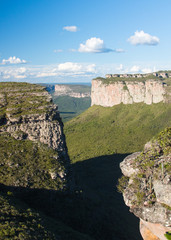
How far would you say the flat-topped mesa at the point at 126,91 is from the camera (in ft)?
359

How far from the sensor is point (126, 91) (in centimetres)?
12212

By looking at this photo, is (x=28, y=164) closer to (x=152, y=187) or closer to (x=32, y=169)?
(x=32, y=169)

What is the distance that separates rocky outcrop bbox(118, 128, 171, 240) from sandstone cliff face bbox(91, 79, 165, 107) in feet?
273

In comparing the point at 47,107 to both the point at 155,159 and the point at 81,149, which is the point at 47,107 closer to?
the point at 155,159

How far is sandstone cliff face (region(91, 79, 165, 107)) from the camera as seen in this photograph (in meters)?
110

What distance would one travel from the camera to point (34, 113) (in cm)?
4453

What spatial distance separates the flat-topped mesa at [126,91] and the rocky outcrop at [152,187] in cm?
8304

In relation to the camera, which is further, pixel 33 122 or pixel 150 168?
pixel 33 122

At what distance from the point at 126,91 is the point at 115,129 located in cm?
2802

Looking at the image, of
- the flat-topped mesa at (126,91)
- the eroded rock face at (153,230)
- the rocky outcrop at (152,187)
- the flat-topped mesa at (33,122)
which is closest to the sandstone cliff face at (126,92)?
the flat-topped mesa at (126,91)

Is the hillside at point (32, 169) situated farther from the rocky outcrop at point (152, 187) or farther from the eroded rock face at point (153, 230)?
the rocky outcrop at point (152, 187)

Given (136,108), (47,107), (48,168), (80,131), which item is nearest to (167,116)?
(136,108)

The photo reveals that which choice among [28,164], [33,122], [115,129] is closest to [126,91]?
[115,129]

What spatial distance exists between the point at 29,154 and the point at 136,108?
84033 mm
